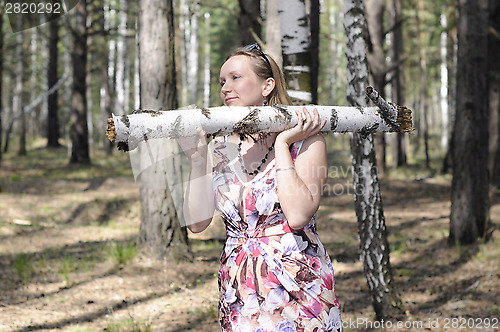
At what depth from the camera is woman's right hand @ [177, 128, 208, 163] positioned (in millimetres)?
2047

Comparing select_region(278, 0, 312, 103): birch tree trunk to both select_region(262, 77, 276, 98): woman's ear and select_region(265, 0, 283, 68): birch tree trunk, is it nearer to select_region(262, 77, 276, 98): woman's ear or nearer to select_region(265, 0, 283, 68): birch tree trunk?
select_region(265, 0, 283, 68): birch tree trunk

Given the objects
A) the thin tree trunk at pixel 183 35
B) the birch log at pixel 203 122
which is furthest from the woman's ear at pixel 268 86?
the thin tree trunk at pixel 183 35

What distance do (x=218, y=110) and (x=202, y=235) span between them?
664 centimetres

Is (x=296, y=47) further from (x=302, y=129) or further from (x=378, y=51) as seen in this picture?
(x=378, y=51)

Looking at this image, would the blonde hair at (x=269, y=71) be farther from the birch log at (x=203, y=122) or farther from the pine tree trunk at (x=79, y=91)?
the pine tree trunk at (x=79, y=91)

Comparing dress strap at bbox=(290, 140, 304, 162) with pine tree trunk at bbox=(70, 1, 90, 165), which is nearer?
dress strap at bbox=(290, 140, 304, 162)

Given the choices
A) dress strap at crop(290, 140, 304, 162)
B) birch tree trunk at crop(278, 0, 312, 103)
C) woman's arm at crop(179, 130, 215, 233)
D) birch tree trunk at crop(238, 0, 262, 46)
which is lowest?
woman's arm at crop(179, 130, 215, 233)

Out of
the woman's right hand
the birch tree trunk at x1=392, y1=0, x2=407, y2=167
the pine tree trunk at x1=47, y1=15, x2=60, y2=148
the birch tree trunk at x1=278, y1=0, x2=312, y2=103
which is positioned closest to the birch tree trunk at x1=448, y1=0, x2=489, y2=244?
the birch tree trunk at x1=278, y1=0, x2=312, y2=103

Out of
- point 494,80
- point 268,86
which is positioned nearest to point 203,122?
point 268,86

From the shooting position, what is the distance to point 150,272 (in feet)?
20.2

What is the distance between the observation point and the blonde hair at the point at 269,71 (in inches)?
87.3

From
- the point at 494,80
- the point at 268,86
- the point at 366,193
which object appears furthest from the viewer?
the point at 494,80

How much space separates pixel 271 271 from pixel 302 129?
2.01ft

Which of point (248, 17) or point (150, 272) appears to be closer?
point (150, 272)
